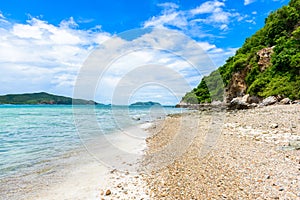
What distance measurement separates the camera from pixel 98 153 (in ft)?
30.3

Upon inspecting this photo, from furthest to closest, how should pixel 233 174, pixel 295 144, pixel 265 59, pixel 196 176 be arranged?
pixel 265 59, pixel 295 144, pixel 196 176, pixel 233 174

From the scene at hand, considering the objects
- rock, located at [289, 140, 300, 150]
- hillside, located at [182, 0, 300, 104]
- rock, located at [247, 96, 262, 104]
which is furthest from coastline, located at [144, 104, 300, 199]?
rock, located at [247, 96, 262, 104]

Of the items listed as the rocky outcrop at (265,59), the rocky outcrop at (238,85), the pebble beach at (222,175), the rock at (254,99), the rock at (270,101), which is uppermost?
the rocky outcrop at (265,59)

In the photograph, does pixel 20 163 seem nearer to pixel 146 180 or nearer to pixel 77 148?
pixel 77 148

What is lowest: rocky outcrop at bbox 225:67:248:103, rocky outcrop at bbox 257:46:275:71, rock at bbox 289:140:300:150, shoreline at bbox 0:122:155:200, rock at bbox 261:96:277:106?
shoreline at bbox 0:122:155:200

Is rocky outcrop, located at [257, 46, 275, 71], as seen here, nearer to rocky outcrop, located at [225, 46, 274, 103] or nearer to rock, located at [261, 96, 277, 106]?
rocky outcrop, located at [225, 46, 274, 103]

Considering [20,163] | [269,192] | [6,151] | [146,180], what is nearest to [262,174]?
[269,192]

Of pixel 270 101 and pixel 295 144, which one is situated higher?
pixel 270 101

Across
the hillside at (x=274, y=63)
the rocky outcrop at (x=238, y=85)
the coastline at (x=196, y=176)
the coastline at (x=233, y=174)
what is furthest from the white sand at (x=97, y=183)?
the rocky outcrop at (x=238, y=85)

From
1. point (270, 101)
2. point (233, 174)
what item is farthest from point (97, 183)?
point (270, 101)

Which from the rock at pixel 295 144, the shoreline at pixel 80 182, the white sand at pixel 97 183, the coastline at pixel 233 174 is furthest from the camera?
the rock at pixel 295 144

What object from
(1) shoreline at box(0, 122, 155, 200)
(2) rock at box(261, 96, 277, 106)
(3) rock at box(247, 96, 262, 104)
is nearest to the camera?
(1) shoreline at box(0, 122, 155, 200)

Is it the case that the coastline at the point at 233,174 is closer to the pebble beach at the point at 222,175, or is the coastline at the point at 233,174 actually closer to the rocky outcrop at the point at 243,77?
the pebble beach at the point at 222,175

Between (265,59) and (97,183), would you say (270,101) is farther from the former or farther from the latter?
(97,183)
